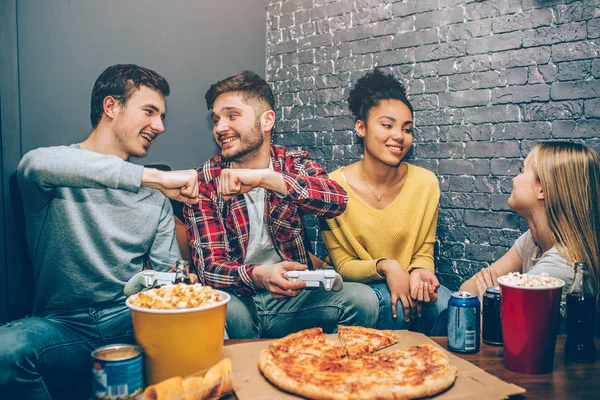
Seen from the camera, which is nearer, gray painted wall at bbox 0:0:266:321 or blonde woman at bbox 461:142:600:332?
blonde woman at bbox 461:142:600:332

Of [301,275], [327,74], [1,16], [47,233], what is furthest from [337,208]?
[1,16]

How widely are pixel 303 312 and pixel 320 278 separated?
0.56 m

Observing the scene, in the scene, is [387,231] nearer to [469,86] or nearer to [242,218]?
[242,218]

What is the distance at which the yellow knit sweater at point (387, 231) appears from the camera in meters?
2.51

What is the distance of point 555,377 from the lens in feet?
4.14

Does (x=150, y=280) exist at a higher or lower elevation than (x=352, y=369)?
higher

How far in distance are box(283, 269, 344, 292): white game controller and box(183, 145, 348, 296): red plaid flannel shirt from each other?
415 millimetres

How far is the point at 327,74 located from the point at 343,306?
5.83ft

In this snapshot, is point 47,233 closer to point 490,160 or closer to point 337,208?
point 337,208

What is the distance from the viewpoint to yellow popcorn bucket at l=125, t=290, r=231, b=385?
108 cm

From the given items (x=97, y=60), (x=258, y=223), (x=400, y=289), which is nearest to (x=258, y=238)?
(x=258, y=223)

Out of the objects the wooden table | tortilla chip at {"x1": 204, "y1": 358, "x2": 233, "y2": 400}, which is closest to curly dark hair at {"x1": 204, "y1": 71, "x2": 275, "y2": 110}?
the wooden table

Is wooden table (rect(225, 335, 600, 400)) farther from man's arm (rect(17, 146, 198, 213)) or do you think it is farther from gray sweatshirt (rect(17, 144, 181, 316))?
gray sweatshirt (rect(17, 144, 181, 316))

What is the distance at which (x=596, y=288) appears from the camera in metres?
1.64
